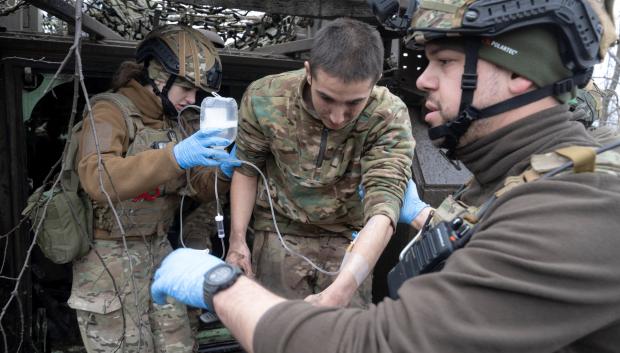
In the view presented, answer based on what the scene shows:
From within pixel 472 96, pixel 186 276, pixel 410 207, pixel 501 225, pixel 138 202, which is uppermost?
pixel 472 96

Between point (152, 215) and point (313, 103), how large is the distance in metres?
1.19

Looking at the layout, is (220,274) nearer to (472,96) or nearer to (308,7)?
(472,96)

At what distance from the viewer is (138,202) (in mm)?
3096

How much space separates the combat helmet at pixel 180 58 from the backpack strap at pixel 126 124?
207 millimetres

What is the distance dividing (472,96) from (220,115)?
1.75 meters

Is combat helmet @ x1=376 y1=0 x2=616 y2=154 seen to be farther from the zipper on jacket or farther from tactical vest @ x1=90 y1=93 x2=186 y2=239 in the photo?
tactical vest @ x1=90 y1=93 x2=186 y2=239

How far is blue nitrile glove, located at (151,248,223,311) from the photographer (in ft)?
5.01

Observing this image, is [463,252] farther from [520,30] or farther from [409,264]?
[520,30]

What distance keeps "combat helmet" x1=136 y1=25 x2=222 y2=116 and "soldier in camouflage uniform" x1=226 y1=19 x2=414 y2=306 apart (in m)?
0.39

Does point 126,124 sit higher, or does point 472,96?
point 472,96

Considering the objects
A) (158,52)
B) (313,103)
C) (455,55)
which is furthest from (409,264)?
(158,52)

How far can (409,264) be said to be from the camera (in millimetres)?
1558

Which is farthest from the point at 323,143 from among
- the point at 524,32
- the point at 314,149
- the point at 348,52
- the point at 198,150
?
the point at 524,32

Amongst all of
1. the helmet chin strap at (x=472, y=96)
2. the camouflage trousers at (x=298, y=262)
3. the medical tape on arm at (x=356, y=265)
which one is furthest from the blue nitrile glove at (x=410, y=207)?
the helmet chin strap at (x=472, y=96)
